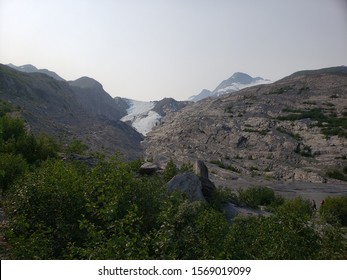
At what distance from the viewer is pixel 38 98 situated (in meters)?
72.6

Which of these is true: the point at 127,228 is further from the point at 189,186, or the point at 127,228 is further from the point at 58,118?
the point at 58,118

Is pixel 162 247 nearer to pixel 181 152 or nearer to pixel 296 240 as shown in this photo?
pixel 296 240

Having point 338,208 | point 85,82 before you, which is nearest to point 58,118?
point 338,208

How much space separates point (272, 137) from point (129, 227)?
150 ft

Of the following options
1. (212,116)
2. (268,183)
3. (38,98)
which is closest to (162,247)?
(268,183)

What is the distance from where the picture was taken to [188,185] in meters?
16.9

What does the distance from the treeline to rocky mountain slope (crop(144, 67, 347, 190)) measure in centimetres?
2100

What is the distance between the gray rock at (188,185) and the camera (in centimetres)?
1639

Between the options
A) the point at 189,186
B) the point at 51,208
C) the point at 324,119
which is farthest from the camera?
the point at 324,119

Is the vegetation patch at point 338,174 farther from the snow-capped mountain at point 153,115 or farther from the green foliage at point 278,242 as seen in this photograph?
the snow-capped mountain at point 153,115

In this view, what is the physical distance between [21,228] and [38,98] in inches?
2751

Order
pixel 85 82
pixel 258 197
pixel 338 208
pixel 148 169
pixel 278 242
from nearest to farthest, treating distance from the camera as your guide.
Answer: pixel 278 242 → pixel 148 169 → pixel 338 208 → pixel 258 197 → pixel 85 82

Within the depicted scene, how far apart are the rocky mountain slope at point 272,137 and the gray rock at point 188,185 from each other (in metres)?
13.4

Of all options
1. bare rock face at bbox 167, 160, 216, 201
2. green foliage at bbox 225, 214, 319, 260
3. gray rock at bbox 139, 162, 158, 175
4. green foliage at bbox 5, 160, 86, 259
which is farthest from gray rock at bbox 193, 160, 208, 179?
green foliage at bbox 225, 214, 319, 260
